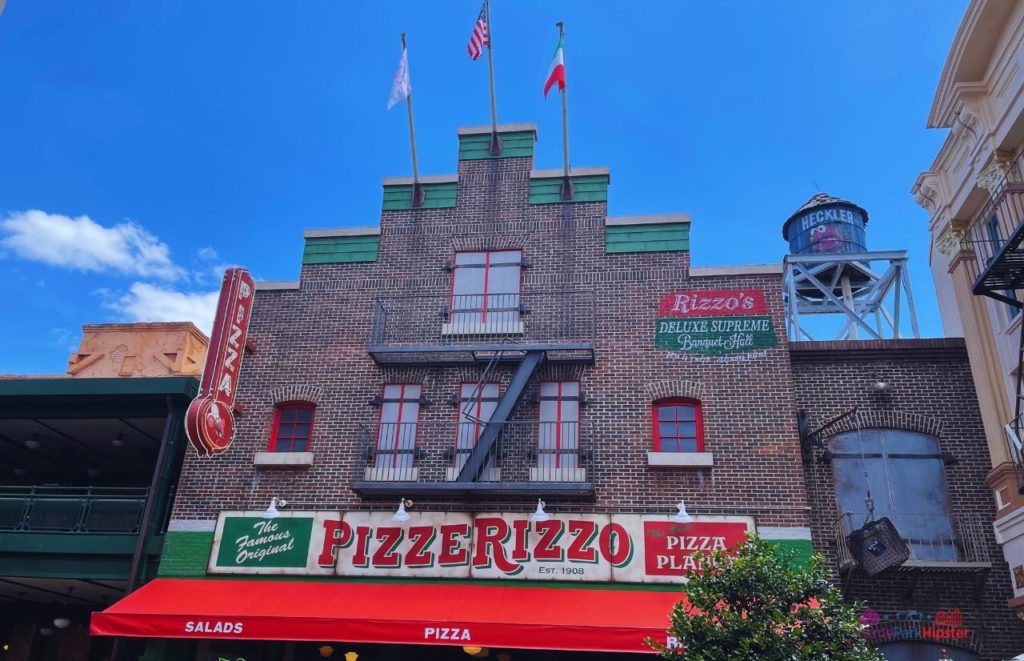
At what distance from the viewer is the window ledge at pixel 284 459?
607 inches

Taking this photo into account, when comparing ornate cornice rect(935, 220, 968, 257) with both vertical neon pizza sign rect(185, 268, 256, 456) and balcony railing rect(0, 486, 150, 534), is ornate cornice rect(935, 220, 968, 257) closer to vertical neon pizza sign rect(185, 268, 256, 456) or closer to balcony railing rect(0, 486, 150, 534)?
vertical neon pizza sign rect(185, 268, 256, 456)

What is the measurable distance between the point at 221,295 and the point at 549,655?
9460mm

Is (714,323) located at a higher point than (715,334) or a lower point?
higher

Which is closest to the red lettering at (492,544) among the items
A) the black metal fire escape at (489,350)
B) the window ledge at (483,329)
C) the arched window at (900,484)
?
the black metal fire escape at (489,350)

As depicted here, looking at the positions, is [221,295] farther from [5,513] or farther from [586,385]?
[586,385]

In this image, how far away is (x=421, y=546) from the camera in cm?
1439

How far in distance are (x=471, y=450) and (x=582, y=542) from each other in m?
2.70

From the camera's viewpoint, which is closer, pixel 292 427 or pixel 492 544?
pixel 492 544

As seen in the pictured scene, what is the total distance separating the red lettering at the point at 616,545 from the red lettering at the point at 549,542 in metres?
0.73

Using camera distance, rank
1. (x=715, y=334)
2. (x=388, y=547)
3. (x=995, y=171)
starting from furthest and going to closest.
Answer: (x=715, y=334), (x=388, y=547), (x=995, y=171)

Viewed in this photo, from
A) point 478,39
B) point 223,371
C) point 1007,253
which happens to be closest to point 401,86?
point 478,39

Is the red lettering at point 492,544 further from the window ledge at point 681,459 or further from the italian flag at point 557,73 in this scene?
the italian flag at point 557,73

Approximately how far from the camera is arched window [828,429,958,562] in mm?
14148

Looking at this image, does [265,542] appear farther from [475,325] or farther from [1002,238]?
[1002,238]
